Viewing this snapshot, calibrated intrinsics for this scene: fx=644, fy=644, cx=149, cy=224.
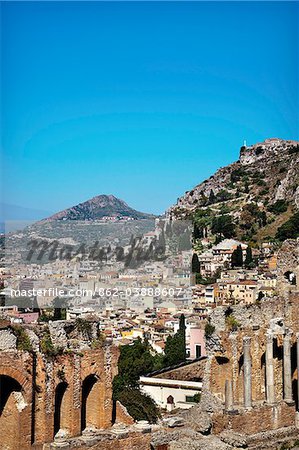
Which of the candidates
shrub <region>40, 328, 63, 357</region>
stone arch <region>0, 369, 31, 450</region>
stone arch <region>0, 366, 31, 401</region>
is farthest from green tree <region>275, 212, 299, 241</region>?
stone arch <region>0, 369, 31, 450</region>

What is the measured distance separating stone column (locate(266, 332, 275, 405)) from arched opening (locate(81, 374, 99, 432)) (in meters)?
8.02

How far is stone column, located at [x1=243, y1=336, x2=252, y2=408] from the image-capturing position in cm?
2353

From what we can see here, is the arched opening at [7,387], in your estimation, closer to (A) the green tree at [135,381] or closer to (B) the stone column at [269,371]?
(B) the stone column at [269,371]

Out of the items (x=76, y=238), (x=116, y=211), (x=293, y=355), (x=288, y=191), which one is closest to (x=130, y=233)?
(x=76, y=238)

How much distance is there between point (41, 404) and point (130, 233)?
80467 mm

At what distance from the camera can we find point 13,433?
1661 cm

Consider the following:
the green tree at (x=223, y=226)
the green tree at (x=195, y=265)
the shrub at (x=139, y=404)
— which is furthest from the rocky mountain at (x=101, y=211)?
the shrub at (x=139, y=404)

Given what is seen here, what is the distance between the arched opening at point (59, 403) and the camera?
18.0m

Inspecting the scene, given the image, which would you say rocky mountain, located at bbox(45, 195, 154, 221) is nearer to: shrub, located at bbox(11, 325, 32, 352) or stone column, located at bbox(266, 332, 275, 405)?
stone column, located at bbox(266, 332, 275, 405)

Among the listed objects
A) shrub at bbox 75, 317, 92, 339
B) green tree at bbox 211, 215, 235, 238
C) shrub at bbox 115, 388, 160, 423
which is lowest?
shrub at bbox 115, 388, 160, 423

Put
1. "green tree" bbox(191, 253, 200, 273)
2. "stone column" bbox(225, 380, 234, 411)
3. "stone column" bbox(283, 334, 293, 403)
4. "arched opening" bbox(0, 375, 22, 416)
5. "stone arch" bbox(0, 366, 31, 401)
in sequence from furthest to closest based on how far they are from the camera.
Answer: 1. "green tree" bbox(191, 253, 200, 273)
2. "stone column" bbox(283, 334, 293, 403)
3. "stone column" bbox(225, 380, 234, 411)
4. "arched opening" bbox(0, 375, 22, 416)
5. "stone arch" bbox(0, 366, 31, 401)

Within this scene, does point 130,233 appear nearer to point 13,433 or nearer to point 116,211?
point 116,211

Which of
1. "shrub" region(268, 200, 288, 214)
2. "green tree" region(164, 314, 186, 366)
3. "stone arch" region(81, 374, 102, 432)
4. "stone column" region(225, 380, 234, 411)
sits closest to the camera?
"stone arch" region(81, 374, 102, 432)

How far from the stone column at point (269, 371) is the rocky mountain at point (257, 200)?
107 meters
